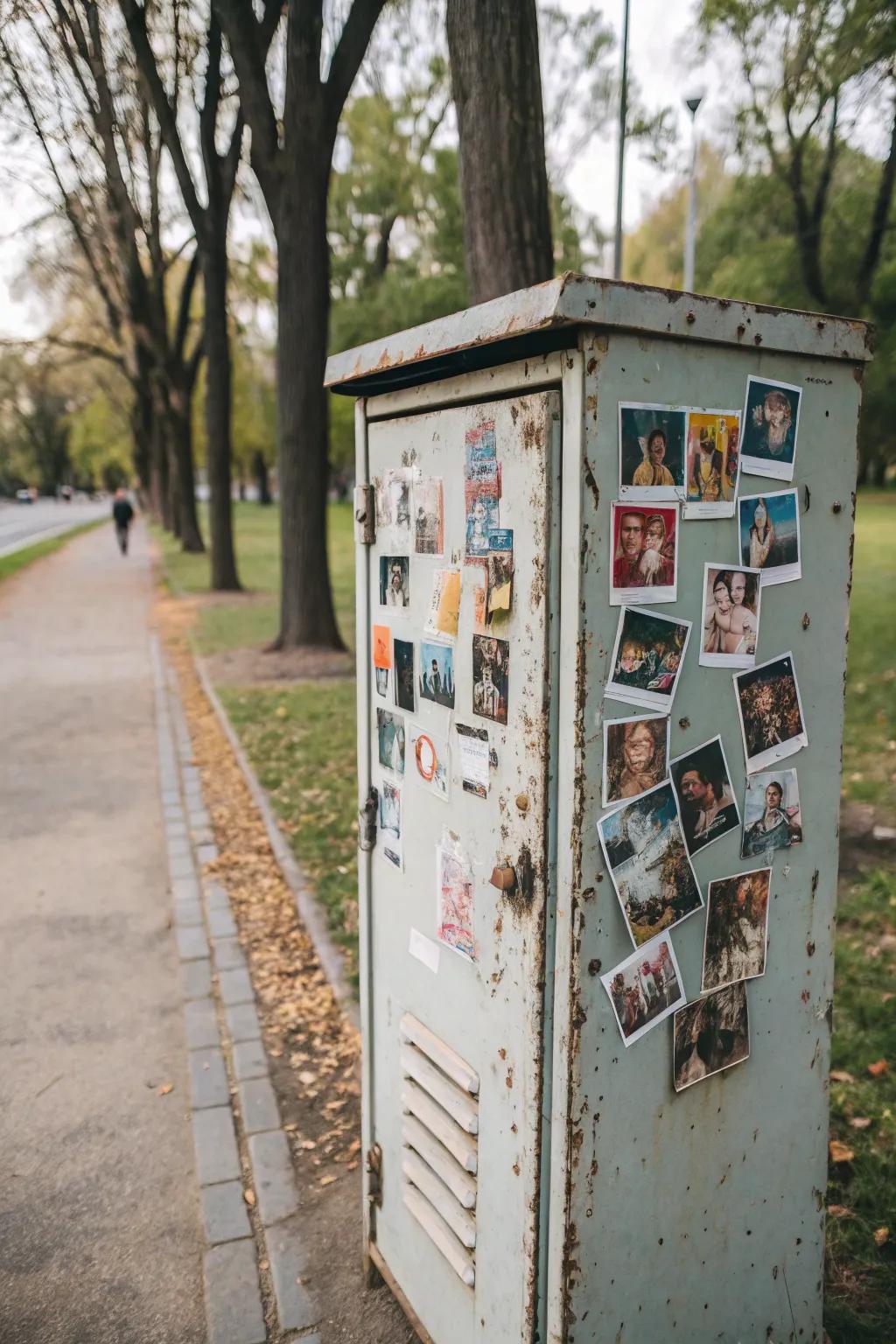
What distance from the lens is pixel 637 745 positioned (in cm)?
188

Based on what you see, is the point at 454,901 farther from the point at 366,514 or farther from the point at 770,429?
the point at 770,429

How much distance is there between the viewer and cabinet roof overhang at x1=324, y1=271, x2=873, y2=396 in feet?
5.49

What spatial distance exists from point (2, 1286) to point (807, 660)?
2892 mm

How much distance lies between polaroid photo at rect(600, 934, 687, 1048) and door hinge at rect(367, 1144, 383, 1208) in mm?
1096

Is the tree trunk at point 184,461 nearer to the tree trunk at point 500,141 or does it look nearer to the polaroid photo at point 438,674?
the tree trunk at point 500,141

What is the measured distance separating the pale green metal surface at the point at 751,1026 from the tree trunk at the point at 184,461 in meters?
23.3

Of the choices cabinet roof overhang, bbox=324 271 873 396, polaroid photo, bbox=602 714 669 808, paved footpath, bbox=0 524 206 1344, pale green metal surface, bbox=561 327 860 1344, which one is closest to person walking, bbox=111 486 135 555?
paved footpath, bbox=0 524 206 1344

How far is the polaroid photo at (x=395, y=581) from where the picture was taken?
7.70 ft

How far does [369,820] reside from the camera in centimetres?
258

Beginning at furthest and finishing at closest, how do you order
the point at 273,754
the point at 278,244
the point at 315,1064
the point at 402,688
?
the point at 278,244, the point at 273,754, the point at 315,1064, the point at 402,688

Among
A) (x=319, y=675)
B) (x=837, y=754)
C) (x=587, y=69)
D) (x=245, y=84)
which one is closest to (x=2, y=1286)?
(x=837, y=754)

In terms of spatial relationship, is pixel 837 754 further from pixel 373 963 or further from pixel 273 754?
pixel 273 754

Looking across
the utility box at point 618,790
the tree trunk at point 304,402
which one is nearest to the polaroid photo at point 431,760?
→ the utility box at point 618,790

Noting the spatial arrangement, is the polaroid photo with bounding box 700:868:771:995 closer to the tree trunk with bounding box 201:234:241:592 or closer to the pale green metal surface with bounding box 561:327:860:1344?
the pale green metal surface with bounding box 561:327:860:1344
